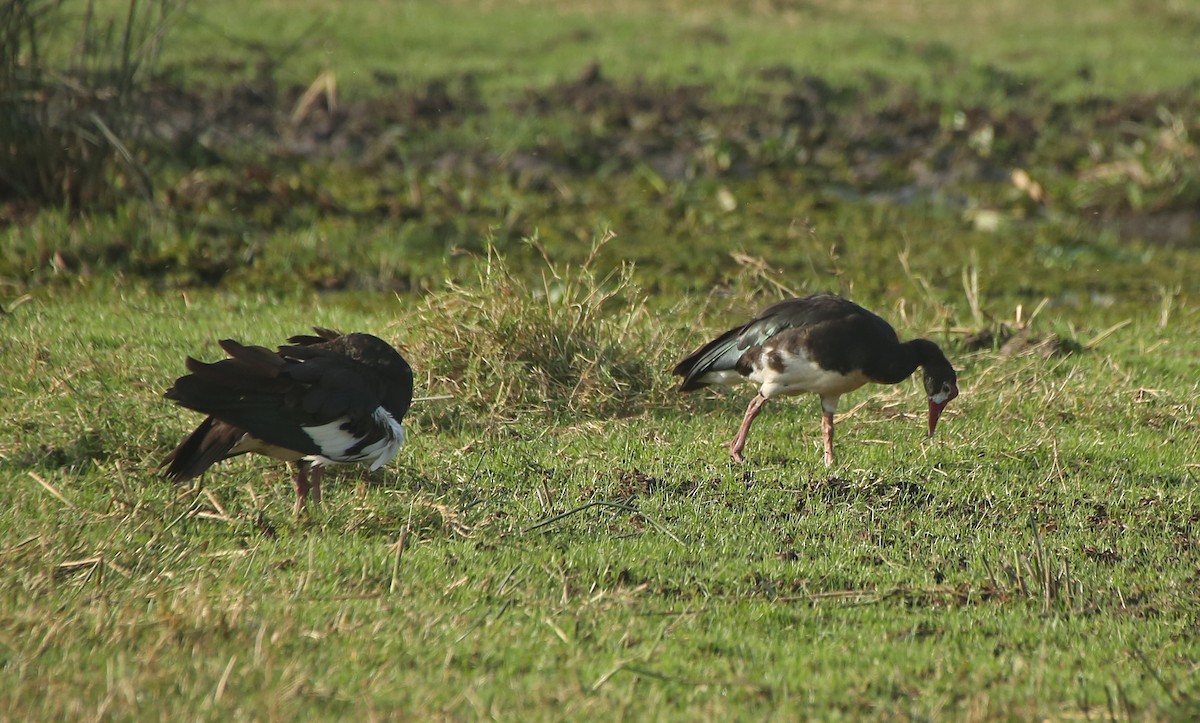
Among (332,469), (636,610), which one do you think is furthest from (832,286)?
(636,610)

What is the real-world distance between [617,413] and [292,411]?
7.89ft

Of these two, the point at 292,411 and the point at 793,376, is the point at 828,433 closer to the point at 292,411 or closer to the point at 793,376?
the point at 793,376

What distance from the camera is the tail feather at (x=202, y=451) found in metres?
5.75

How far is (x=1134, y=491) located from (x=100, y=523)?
4762 mm

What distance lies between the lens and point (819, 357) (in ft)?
22.7

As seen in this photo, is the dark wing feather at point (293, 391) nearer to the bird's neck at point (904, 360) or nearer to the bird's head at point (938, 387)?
the bird's neck at point (904, 360)

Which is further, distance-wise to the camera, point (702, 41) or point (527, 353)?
point (702, 41)

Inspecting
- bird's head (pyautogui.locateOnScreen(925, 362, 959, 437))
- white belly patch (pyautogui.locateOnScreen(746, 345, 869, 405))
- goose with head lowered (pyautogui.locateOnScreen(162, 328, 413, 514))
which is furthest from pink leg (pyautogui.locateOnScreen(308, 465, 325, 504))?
bird's head (pyautogui.locateOnScreen(925, 362, 959, 437))

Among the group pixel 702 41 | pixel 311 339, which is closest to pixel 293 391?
pixel 311 339

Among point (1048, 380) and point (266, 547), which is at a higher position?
point (266, 547)

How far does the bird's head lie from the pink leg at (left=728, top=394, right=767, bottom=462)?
85 centimetres

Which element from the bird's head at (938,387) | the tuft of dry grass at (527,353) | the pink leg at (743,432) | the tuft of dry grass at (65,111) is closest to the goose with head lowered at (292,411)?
the tuft of dry grass at (527,353)

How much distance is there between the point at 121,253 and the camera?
1045 cm

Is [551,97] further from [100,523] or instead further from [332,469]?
[100,523]
